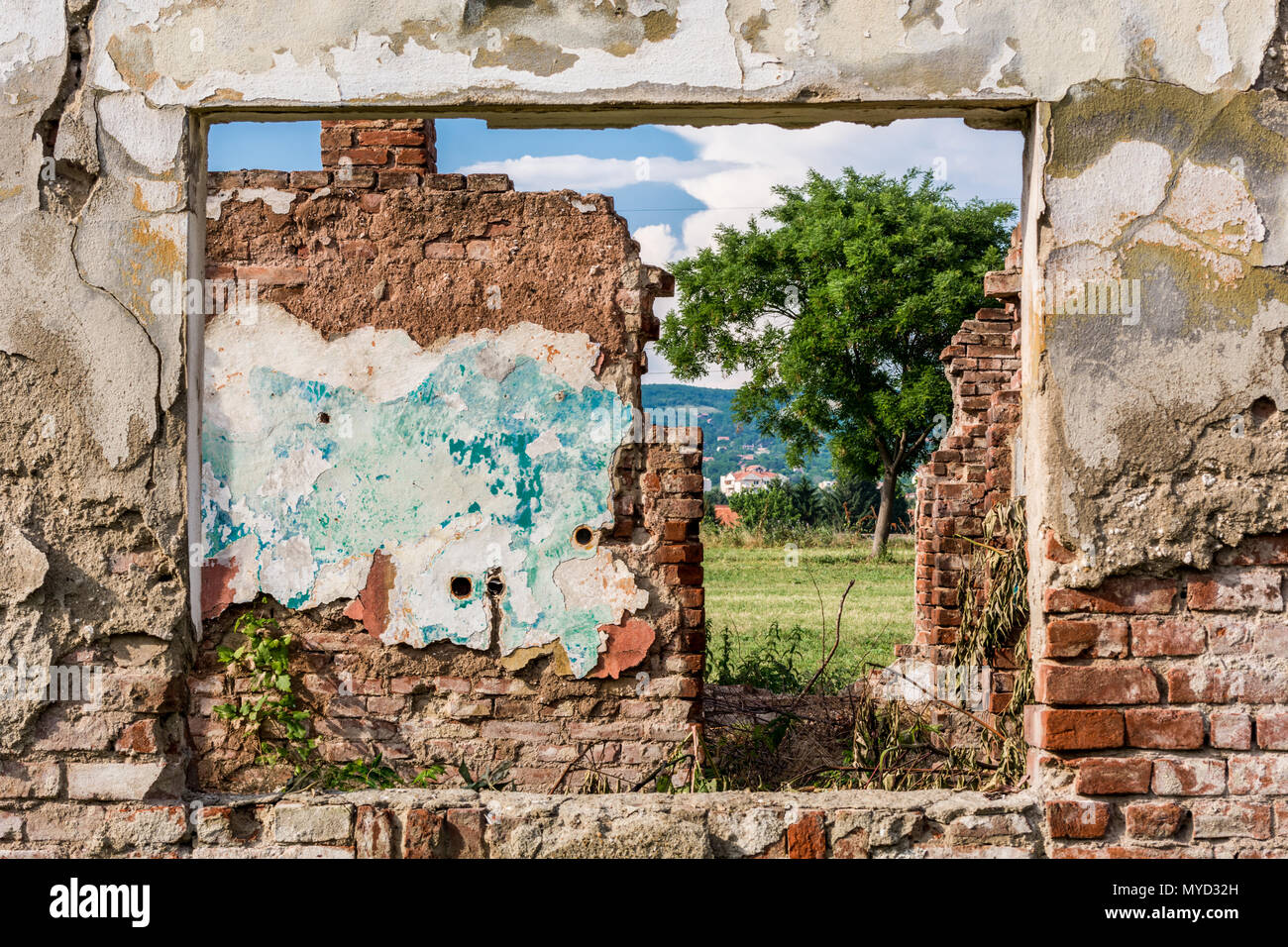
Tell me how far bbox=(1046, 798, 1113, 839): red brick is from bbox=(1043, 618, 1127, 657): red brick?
35cm

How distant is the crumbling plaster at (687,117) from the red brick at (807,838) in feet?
2.76

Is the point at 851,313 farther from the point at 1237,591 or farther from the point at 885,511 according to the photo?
the point at 1237,591

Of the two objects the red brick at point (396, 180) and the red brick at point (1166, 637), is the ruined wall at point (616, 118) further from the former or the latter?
the red brick at point (396, 180)

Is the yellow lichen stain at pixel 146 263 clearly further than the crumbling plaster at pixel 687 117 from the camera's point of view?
Yes

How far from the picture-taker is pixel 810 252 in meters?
18.4

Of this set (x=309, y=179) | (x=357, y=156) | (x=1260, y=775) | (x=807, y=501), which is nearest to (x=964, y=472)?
(x=1260, y=775)

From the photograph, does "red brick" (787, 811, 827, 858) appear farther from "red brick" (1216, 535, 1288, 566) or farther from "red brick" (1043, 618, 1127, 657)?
"red brick" (1216, 535, 1288, 566)

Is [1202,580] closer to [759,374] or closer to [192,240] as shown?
[192,240]

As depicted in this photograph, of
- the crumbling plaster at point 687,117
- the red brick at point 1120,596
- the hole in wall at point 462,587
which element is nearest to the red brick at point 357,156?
the crumbling plaster at point 687,117

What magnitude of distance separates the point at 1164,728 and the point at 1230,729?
15 cm

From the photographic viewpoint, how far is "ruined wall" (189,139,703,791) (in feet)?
12.7

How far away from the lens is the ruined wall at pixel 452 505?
387 cm

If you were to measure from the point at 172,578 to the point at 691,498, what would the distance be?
1880mm

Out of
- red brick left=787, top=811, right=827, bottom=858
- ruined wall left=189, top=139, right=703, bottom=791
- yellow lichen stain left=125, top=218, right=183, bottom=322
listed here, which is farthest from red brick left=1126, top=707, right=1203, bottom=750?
yellow lichen stain left=125, top=218, right=183, bottom=322
